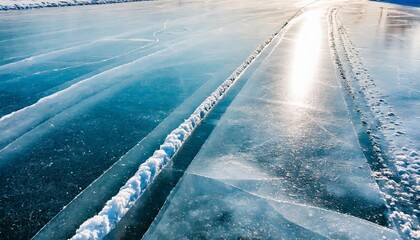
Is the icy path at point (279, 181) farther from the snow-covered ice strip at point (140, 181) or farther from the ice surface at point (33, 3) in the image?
the ice surface at point (33, 3)

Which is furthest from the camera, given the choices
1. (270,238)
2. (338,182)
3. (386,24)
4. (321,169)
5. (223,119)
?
(386,24)

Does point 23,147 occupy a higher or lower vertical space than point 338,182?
higher

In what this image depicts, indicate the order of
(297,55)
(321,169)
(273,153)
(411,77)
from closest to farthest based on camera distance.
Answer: (321,169), (273,153), (411,77), (297,55)

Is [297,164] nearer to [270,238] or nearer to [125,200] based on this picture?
[270,238]

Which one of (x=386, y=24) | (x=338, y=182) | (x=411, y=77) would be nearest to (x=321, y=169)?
(x=338, y=182)

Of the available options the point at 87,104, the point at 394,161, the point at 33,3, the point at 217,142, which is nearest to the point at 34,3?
the point at 33,3

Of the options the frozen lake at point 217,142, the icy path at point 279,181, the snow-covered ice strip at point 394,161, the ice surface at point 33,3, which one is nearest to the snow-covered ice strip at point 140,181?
the frozen lake at point 217,142

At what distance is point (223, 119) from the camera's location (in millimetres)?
4797

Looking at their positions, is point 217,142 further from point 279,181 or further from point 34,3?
point 34,3

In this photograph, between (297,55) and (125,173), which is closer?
(125,173)

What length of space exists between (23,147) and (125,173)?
5.29 ft

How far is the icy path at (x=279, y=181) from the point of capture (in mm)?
2660

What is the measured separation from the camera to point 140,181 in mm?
3236

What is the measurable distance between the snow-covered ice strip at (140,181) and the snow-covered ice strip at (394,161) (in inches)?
95.5
